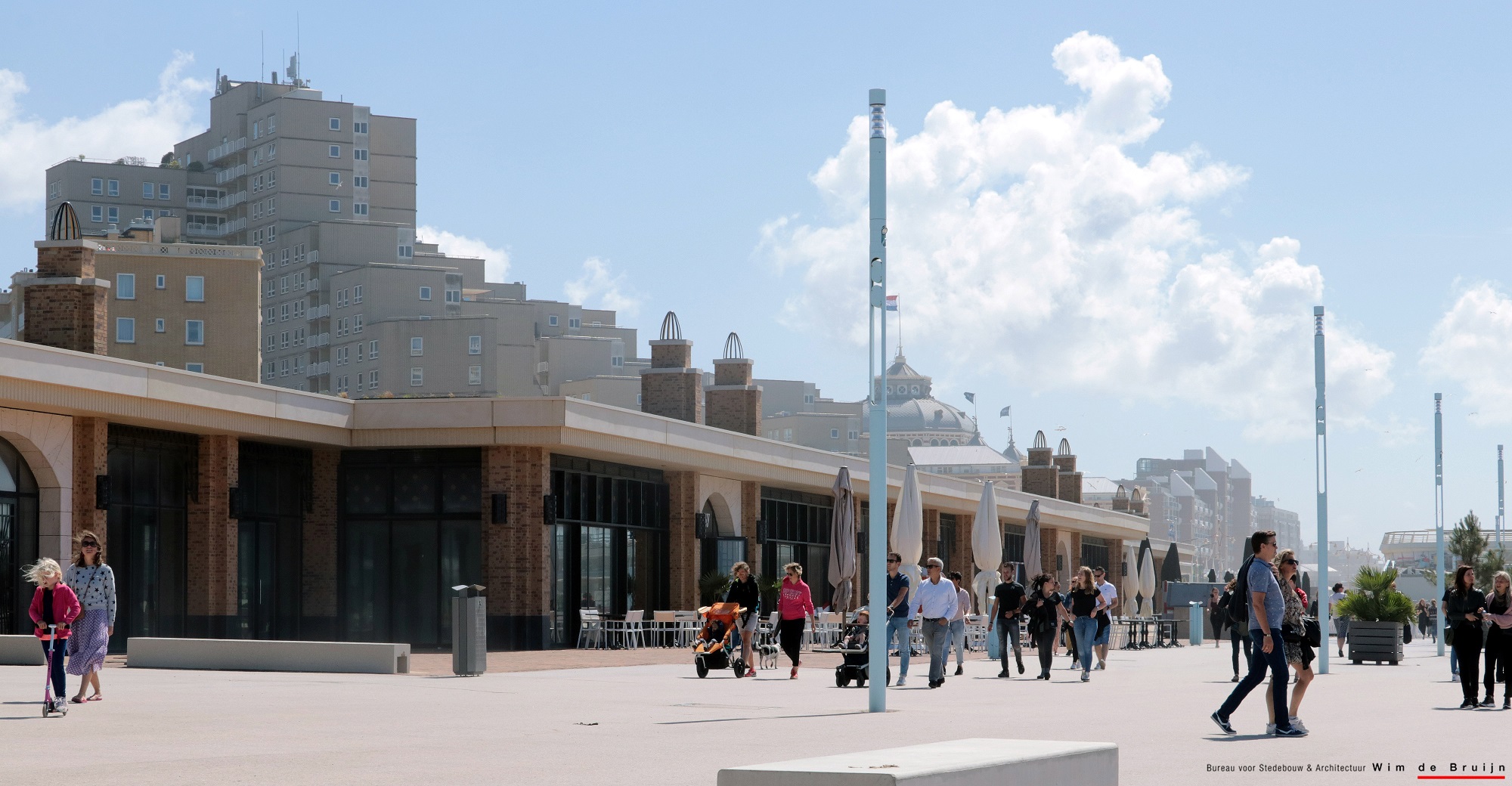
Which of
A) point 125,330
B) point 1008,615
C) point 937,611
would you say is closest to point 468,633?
point 937,611

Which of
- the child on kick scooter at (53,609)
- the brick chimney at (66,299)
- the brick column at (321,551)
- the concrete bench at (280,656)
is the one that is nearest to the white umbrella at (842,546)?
the brick column at (321,551)

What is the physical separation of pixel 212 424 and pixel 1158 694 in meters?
15.2

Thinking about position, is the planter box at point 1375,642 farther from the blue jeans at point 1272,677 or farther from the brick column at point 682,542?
the blue jeans at point 1272,677

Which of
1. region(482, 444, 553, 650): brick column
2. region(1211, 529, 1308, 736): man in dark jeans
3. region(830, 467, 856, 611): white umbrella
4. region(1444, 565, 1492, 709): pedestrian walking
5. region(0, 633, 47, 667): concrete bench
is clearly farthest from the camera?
region(830, 467, 856, 611): white umbrella

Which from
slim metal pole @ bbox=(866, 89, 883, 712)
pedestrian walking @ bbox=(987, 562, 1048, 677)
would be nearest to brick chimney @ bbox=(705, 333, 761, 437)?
pedestrian walking @ bbox=(987, 562, 1048, 677)

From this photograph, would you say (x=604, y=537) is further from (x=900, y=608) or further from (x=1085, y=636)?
(x=900, y=608)

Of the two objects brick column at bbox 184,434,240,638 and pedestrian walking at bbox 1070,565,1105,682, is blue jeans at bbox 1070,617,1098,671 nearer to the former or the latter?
pedestrian walking at bbox 1070,565,1105,682

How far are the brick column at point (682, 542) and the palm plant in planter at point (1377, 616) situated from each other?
12.6 metres

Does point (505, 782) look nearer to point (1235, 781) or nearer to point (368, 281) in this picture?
point (1235, 781)

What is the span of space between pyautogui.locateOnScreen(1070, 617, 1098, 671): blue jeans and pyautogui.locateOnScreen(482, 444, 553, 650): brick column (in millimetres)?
10243

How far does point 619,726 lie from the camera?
46.3ft

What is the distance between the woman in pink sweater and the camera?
73.6 ft

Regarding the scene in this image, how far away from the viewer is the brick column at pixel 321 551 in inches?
1233

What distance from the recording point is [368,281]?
105 metres
